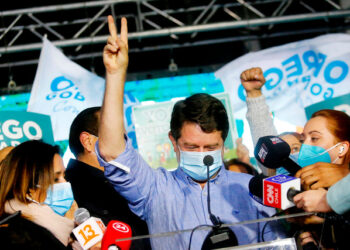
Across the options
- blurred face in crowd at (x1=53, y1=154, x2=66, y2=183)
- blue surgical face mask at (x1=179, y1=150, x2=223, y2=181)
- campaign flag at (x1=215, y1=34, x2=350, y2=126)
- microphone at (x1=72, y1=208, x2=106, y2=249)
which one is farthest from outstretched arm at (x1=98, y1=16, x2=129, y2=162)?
campaign flag at (x1=215, y1=34, x2=350, y2=126)

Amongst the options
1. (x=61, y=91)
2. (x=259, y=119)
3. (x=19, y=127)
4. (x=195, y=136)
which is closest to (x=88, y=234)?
(x=195, y=136)

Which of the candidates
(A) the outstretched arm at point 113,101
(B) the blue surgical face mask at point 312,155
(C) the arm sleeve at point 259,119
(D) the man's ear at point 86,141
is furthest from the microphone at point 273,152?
(D) the man's ear at point 86,141

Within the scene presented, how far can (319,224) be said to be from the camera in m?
1.38

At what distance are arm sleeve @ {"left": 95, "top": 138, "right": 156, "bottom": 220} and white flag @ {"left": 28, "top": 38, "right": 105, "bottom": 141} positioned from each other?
2.47 metres

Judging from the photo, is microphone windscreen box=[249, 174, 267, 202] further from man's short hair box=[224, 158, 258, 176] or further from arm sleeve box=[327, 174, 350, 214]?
man's short hair box=[224, 158, 258, 176]

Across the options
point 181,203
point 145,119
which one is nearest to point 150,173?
point 181,203

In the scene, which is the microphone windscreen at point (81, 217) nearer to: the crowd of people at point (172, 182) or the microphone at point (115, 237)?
the crowd of people at point (172, 182)

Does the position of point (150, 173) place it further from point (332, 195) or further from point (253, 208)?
point (332, 195)

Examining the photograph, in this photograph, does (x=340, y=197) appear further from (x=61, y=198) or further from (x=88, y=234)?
(x=61, y=198)

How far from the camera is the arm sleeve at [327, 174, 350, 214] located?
4.20ft

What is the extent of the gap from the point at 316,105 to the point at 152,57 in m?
3.20

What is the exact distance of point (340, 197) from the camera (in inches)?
50.9

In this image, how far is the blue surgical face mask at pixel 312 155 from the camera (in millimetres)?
2256

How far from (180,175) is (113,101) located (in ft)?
1.87
